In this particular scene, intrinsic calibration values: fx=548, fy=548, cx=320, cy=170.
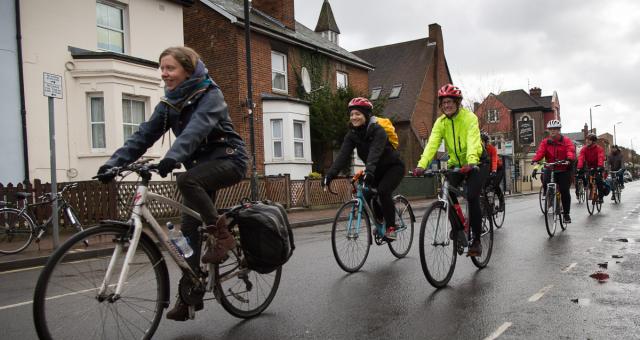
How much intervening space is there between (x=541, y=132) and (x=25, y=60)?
61675mm

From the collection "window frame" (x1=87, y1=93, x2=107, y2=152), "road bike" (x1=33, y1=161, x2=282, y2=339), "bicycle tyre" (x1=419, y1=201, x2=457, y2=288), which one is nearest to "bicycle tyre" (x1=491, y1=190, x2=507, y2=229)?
"bicycle tyre" (x1=419, y1=201, x2=457, y2=288)

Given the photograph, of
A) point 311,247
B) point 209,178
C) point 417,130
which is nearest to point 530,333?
point 209,178

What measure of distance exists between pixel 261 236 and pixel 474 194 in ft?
9.37

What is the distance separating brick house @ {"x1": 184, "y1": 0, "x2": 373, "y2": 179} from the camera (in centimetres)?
2225

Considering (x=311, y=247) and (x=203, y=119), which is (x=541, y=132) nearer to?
(x=311, y=247)

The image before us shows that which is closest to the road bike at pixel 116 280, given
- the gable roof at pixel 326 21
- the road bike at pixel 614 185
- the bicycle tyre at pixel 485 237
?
the bicycle tyre at pixel 485 237

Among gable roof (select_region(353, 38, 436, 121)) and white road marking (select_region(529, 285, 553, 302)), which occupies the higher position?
gable roof (select_region(353, 38, 436, 121))

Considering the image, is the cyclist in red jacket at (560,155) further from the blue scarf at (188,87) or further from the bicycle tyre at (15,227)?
the bicycle tyre at (15,227)

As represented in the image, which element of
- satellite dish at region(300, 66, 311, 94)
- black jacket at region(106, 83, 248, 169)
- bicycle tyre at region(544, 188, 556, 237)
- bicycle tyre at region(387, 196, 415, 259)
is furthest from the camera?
satellite dish at region(300, 66, 311, 94)

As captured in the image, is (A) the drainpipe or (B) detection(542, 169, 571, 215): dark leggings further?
(A) the drainpipe

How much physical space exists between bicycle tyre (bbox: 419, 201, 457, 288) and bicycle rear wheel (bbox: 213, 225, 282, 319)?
1.47 metres

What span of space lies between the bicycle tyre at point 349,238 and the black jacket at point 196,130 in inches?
101

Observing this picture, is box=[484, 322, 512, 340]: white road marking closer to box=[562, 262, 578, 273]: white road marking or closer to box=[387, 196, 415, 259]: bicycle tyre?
box=[562, 262, 578, 273]: white road marking

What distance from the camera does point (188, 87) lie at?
3760 millimetres
